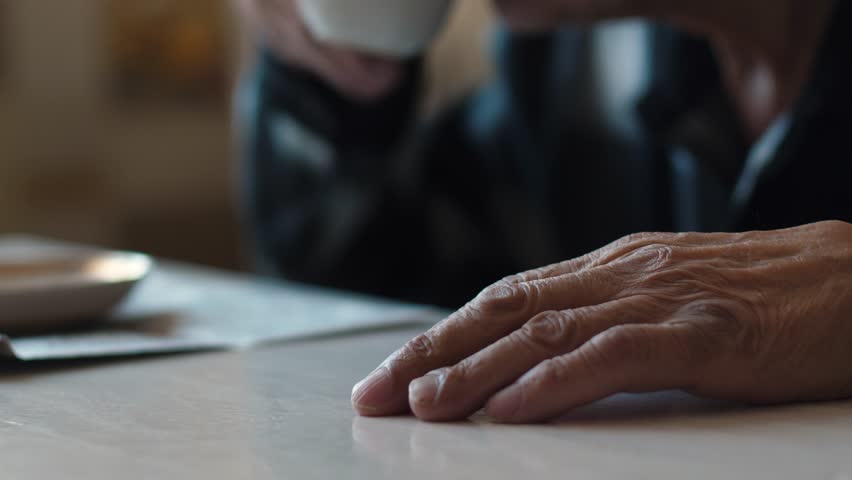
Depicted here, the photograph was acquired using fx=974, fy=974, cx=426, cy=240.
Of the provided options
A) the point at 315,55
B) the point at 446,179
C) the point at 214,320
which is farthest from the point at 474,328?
the point at 446,179

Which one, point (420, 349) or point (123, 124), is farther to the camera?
point (123, 124)

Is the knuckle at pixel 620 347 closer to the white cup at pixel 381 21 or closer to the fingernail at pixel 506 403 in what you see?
the fingernail at pixel 506 403

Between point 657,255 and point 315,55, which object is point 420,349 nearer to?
point 657,255

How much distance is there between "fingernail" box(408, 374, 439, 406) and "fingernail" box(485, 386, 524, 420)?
3 cm

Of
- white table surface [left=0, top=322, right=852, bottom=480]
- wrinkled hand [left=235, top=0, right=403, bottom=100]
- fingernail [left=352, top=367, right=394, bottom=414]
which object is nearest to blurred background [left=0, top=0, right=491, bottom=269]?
wrinkled hand [left=235, top=0, right=403, bottom=100]

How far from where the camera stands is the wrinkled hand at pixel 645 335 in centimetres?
45

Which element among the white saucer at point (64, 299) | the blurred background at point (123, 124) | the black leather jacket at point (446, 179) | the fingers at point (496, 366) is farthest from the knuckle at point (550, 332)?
the blurred background at point (123, 124)

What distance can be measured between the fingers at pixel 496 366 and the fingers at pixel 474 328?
0.5 inches

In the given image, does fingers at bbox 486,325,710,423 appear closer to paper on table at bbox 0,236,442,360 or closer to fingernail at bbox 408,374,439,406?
fingernail at bbox 408,374,439,406

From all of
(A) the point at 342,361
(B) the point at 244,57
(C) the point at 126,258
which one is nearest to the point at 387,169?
(C) the point at 126,258

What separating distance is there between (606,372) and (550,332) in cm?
3

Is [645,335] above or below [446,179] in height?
above

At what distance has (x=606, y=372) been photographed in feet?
1.45

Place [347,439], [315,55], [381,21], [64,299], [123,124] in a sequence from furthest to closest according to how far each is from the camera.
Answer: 1. [123,124]
2. [315,55]
3. [381,21]
4. [64,299]
5. [347,439]
